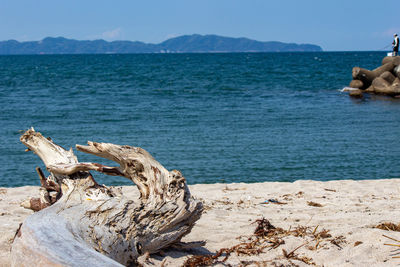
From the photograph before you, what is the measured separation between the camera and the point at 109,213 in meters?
4.38

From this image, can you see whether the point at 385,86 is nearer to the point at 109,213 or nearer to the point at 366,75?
the point at 366,75

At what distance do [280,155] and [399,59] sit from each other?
23.3 meters

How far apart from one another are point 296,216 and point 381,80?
87.3ft

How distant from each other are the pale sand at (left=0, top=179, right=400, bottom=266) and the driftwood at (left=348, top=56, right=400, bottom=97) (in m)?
21.6

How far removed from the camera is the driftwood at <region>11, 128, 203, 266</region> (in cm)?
371

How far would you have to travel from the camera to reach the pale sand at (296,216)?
4777 mm

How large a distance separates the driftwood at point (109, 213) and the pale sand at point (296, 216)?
34 centimetres

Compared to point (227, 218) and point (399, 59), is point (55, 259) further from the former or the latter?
point (399, 59)

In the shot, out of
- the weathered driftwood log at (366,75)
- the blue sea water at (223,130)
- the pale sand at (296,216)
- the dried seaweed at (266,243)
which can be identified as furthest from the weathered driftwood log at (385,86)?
the dried seaweed at (266,243)

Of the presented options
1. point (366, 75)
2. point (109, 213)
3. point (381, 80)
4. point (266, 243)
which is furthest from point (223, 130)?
point (366, 75)

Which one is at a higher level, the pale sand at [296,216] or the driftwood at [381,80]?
the driftwood at [381,80]

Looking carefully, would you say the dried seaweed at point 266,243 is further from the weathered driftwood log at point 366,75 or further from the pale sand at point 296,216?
the weathered driftwood log at point 366,75

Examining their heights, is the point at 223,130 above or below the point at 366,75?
below

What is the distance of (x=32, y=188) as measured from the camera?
888cm
